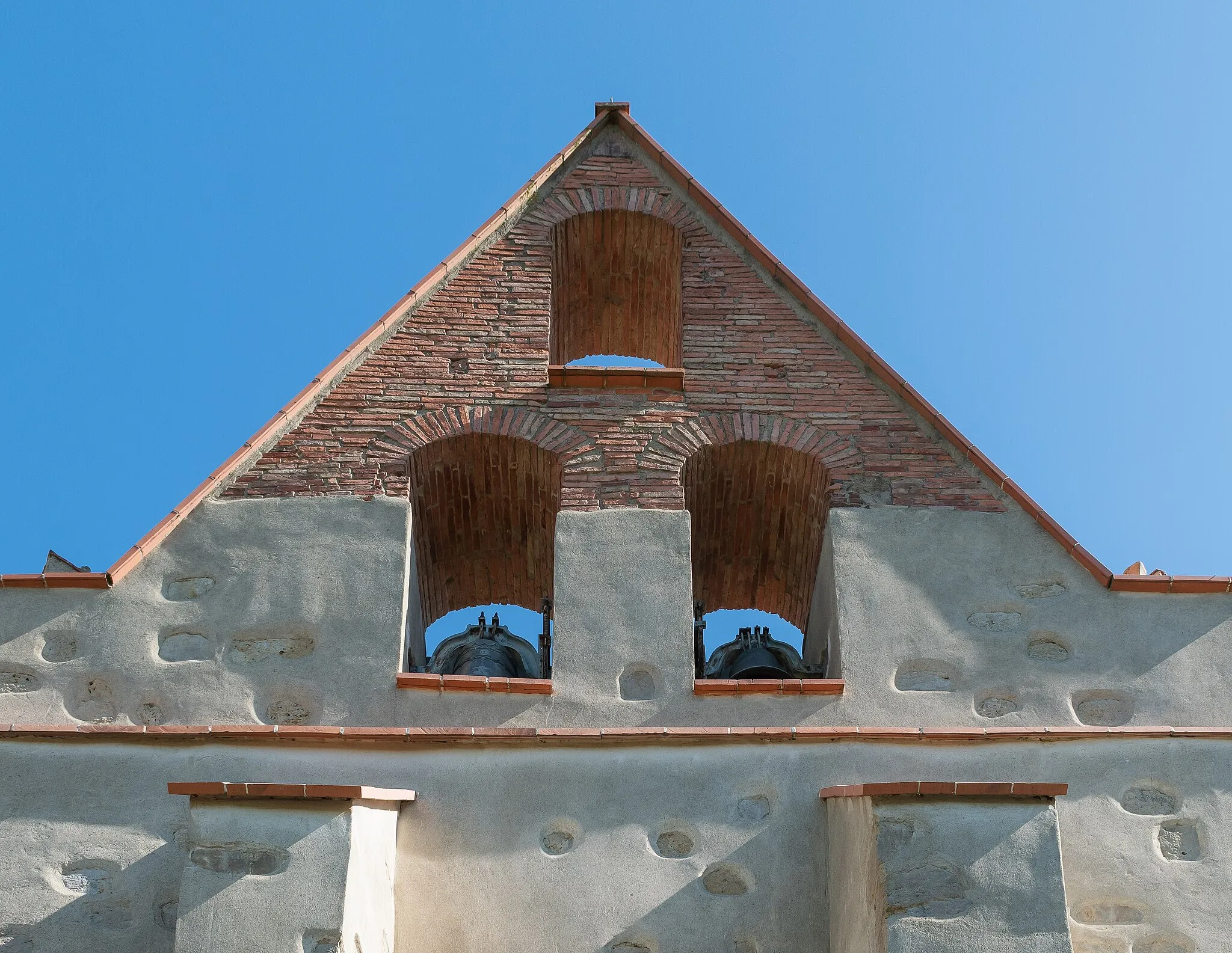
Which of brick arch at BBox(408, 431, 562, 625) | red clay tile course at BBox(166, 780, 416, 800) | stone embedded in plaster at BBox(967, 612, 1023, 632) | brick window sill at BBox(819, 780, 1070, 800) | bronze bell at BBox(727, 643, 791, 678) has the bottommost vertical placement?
red clay tile course at BBox(166, 780, 416, 800)

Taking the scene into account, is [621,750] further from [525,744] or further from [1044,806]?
[1044,806]

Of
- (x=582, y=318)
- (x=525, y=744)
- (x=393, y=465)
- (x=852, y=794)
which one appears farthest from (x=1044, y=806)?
(x=582, y=318)

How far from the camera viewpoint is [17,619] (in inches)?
377

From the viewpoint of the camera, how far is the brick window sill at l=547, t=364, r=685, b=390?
10922 mm

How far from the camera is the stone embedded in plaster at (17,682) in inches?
366

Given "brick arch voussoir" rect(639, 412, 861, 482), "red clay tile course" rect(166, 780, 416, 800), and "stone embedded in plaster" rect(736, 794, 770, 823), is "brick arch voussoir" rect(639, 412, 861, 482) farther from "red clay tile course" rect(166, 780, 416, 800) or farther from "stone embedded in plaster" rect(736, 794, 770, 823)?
"red clay tile course" rect(166, 780, 416, 800)

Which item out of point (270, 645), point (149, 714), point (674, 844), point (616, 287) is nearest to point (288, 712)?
point (270, 645)

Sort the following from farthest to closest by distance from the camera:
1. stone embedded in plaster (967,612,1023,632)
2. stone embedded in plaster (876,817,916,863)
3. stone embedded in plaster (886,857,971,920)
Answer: stone embedded in plaster (967,612,1023,632) < stone embedded in plaster (876,817,916,863) < stone embedded in plaster (886,857,971,920)

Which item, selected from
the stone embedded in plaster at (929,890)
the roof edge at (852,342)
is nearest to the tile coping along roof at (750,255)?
the roof edge at (852,342)

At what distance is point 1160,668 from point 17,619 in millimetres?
6110

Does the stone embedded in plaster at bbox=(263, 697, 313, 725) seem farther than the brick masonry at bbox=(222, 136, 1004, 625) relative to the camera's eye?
No

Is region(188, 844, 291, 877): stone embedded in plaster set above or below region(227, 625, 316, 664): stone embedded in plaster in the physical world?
below

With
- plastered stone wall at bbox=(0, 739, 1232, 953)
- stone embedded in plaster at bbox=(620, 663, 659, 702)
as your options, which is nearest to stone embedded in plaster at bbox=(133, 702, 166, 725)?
plastered stone wall at bbox=(0, 739, 1232, 953)

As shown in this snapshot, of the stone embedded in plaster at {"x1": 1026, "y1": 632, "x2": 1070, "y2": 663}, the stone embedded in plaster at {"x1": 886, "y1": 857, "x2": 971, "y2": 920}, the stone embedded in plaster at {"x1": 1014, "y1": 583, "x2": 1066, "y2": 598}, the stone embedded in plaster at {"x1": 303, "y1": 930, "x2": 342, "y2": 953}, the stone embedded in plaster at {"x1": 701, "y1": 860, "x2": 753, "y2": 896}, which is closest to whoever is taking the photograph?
the stone embedded in plaster at {"x1": 303, "y1": 930, "x2": 342, "y2": 953}
